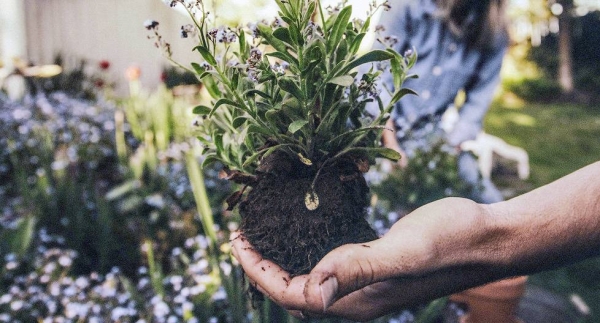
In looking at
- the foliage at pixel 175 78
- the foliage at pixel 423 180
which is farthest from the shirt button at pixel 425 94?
the foliage at pixel 175 78

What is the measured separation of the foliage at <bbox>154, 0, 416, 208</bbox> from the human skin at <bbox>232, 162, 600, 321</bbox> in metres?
0.20

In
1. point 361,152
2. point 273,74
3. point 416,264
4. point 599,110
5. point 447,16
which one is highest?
point 447,16

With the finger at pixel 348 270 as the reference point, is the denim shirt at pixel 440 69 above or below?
above

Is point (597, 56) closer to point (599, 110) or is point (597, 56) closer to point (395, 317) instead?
point (599, 110)

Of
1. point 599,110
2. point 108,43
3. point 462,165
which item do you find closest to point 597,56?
point 599,110

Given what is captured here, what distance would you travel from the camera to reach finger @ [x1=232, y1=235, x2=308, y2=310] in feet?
3.29

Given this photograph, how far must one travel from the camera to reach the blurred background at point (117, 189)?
1908 mm

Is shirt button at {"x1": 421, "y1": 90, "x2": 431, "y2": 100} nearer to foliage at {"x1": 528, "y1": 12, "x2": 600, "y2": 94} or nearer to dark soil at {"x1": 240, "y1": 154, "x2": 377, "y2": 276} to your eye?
dark soil at {"x1": 240, "y1": 154, "x2": 377, "y2": 276}

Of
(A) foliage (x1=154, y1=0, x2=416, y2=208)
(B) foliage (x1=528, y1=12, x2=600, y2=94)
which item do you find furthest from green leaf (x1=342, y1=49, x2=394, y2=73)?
(B) foliage (x1=528, y1=12, x2=600, y2=94)

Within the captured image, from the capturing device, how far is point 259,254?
3.75 ft

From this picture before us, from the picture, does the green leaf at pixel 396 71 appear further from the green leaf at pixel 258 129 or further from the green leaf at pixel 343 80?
the green leaf at pixel 258 129

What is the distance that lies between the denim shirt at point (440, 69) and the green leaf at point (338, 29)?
1474 millimetres

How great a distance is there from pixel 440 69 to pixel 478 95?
13.0 inches

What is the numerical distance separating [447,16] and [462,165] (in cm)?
79
